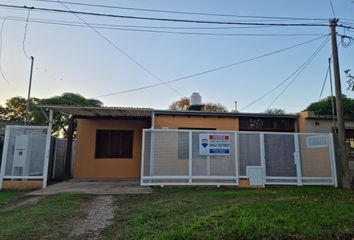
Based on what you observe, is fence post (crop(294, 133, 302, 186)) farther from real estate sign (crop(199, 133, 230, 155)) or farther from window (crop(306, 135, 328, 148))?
real estate sign (crop(199, 133, 230, 155))

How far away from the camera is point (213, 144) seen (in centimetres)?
970

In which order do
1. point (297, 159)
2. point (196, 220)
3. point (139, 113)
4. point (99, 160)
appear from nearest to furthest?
point (196, 220) < point (297, 159) < point (139, 113) < point (99, 160)

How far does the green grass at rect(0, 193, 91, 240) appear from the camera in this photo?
171 inches

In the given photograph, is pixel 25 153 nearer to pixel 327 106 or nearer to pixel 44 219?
pixel 44 219

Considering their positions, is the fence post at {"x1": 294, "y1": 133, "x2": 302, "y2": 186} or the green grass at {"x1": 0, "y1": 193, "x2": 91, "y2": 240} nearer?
the green grass at {"x1": 0, "y1": 193, "x2": 91, "y2": 240}

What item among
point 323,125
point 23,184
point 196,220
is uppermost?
point 323,125

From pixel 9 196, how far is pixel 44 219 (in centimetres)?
379

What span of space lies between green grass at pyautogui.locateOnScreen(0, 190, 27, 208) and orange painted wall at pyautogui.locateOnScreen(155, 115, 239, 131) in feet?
18.8

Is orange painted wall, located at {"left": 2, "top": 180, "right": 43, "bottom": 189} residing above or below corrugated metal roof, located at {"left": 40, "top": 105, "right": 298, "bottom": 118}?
below

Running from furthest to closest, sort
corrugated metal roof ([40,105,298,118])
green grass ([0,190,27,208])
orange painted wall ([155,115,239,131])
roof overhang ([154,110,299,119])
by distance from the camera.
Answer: orange painted wall ([155,115,239,131]) < roof overhang ([154,110,299,119]) < corrugated metal roof ([40,105,298,118]) < green grass ([0,190,27,208])

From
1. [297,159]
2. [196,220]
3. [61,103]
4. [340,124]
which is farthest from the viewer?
[61,103]

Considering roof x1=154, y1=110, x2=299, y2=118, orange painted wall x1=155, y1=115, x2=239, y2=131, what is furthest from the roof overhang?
orange painted wall x1=155, y1=115, x2=239, y2=131

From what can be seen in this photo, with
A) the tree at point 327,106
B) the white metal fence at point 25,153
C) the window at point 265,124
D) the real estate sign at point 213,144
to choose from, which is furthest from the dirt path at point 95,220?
the tree at point 327,106

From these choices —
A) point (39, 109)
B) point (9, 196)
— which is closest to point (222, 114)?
point (9, 196)
